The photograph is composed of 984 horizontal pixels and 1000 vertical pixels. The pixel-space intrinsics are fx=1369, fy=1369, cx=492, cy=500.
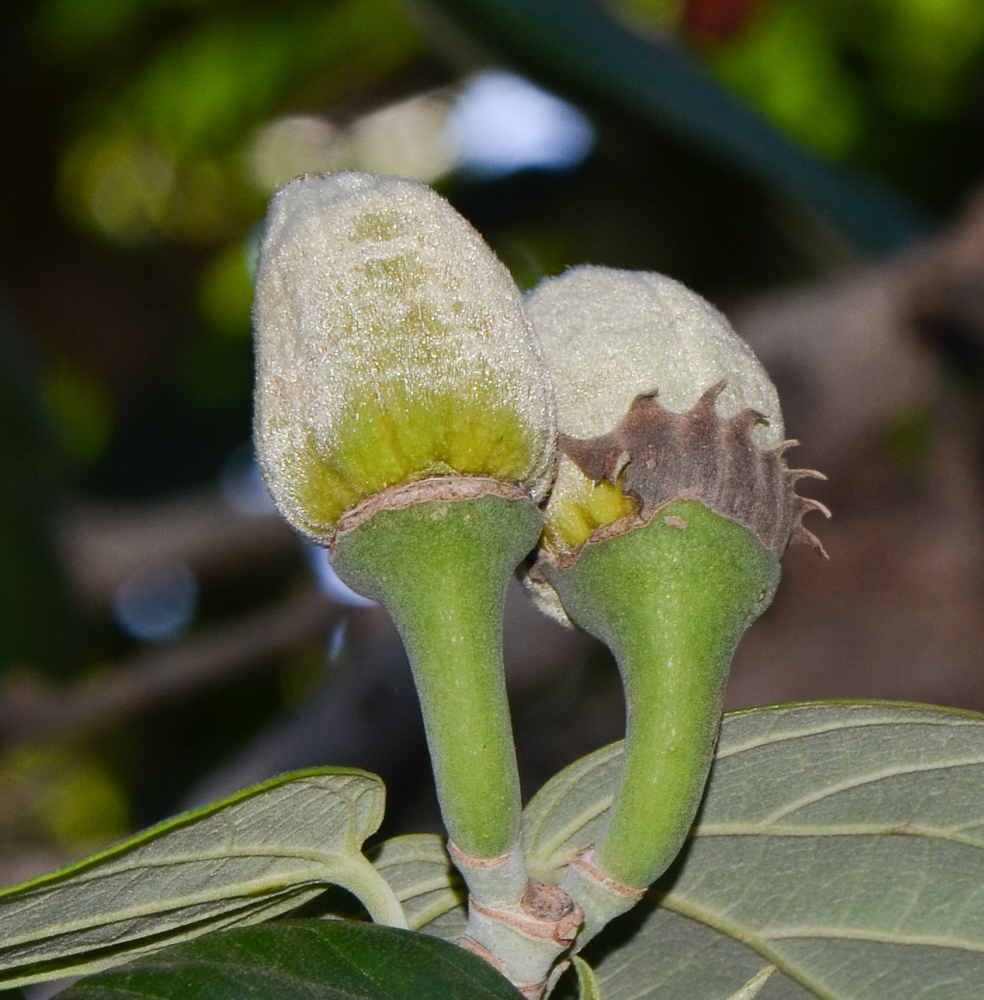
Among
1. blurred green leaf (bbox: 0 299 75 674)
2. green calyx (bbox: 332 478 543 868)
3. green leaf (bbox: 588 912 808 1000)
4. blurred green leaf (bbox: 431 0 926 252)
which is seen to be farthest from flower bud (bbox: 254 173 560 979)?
blurred green leaf (bbox: 0 299 75 674)

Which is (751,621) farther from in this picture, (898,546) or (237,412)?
(237,412)

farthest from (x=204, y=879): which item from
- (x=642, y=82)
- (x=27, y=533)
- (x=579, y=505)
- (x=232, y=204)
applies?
(x=232, y=204)

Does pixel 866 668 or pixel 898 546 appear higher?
pixel 898 546

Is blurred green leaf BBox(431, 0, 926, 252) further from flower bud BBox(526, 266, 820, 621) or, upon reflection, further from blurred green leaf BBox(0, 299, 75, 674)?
flower bud BBox(526, 266, 820, 621)

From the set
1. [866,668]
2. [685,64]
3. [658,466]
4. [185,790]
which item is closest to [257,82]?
[685,64]

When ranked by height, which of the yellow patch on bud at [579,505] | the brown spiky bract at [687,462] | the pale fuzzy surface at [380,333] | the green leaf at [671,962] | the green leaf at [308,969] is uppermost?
the pale fuzzy surface at [380,333]

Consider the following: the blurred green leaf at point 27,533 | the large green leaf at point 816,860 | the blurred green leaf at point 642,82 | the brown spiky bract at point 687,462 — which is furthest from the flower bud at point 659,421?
the blurred green leaf at point 27,533

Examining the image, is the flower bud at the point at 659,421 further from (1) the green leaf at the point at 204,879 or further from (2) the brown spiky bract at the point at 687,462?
(1) the green leaf at the point at 204,879
